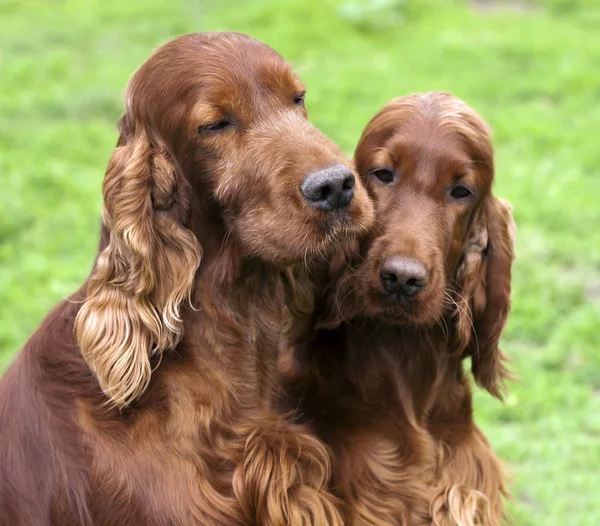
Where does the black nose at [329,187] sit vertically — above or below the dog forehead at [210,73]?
below

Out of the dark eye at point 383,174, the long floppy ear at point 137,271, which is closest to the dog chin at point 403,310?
the dark eye at point 383,174

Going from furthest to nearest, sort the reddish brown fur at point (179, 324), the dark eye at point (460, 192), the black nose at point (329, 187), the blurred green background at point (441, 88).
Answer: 1. the blurred green background at point (441, 88)
2. the dark eye at point (460, 192)
3. the reddish brown fur at point (179, 324)
4. the black nose at point (329, 187)

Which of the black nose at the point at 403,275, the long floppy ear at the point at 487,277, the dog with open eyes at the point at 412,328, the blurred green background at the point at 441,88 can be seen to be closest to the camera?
the black nose at the point at 403,275

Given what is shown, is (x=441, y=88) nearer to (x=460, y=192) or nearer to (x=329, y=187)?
(x=460, y=192)

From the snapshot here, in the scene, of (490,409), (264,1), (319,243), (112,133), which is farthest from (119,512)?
(264,1)

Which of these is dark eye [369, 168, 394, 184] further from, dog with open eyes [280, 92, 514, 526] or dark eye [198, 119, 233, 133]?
dark eye [198, 119, 233, 133]

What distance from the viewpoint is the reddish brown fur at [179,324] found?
283 centimetres


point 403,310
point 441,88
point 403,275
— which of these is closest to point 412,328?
point 403,310

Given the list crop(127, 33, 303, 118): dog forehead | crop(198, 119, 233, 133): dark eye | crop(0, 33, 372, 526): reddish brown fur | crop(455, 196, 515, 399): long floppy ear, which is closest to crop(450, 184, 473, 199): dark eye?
crop(455, 196, 515, 399): long floppy ear

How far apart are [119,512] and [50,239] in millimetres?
4252

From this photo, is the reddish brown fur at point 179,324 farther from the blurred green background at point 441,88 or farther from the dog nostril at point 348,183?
the blurred green background at point 441,88

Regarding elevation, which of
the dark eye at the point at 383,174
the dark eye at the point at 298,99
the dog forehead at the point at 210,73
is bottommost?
the dark eye at the point at 383,174

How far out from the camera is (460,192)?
3.30 metres

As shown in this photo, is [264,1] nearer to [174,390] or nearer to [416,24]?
[416,24]
